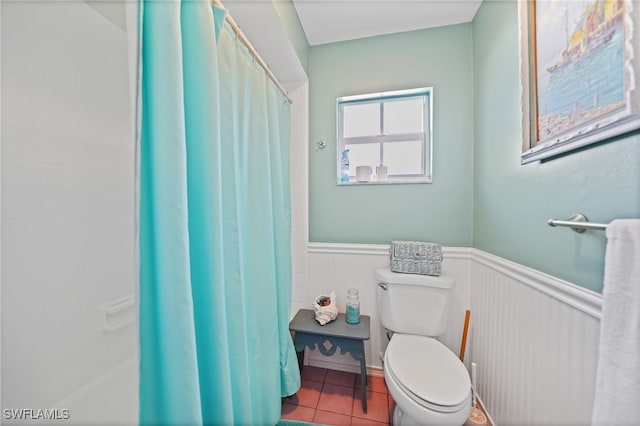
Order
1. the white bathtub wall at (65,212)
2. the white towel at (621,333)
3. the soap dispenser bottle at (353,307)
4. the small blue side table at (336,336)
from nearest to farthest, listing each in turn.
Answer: the white towel at (621,333)
the white bathtub wall at (65,212)
the small blue side table at (336,336)
the soap dispenser bottle at (353,307)

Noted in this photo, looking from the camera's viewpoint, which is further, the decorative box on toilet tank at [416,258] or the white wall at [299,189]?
the white wall at [299,189]

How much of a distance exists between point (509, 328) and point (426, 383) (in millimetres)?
484

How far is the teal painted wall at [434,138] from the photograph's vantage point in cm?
155

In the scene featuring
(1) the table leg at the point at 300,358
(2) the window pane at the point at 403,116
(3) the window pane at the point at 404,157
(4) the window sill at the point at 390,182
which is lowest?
(1) the table leg at the point at 300,358

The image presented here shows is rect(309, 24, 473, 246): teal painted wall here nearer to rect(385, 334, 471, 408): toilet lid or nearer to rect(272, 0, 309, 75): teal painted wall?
rect(272, 0, 309, 75): teal painted wall

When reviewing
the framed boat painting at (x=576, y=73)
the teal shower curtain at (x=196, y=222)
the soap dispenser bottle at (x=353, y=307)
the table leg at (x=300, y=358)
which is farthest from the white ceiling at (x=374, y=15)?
the table leg at (x=300, y=358)

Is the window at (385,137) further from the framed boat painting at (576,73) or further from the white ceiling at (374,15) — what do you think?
the framed boat painting at (576,73)

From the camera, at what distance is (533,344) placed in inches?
36.8

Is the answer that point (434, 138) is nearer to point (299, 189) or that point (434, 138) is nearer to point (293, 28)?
point (299, 189)

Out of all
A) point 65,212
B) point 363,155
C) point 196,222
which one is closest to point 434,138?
point 363,155

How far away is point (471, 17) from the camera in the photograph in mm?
1502

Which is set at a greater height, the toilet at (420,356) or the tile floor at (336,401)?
the toilet at (420,356)

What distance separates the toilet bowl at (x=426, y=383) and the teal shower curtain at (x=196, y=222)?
2.01 feet

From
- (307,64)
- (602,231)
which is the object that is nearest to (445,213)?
(602,231)
